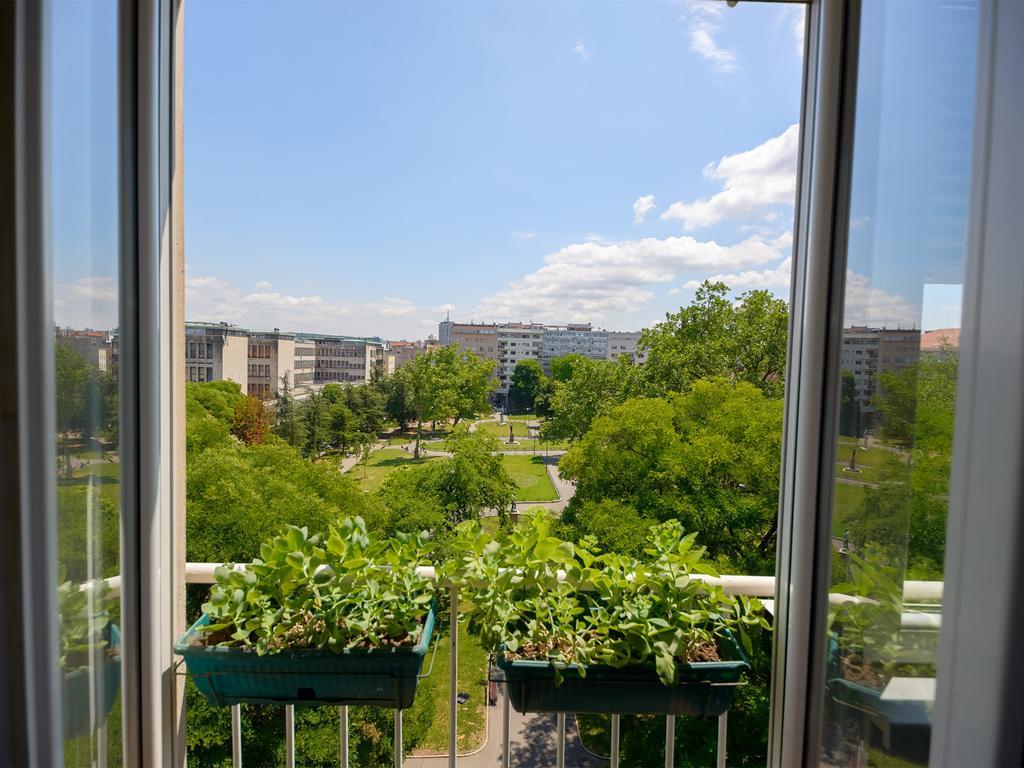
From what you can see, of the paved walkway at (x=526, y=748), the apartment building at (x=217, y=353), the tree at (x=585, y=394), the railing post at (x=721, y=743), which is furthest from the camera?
the tree at (x=585, y=394)

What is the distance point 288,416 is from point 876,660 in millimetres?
1645

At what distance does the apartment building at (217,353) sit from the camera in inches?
64.8

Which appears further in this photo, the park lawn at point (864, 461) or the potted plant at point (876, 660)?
the park lawn at point (864, 461)

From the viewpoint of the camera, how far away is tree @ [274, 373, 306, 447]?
178 centimetres

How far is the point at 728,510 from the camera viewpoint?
6.21 ft

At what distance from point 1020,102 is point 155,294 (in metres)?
1.56

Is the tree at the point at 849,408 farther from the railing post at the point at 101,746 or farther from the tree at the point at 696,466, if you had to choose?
the railing post at the point at 101,746

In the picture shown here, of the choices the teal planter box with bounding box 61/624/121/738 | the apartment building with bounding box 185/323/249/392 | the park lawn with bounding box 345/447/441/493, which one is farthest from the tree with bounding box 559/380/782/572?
the teal planter box with bounding box 61/624/121/738

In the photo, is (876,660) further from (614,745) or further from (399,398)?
(399,398)

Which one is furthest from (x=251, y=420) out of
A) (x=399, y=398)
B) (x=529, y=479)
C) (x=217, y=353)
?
(x=529, y=479)

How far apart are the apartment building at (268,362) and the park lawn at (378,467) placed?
0.37m

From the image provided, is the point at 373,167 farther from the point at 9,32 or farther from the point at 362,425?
the point at 9,32

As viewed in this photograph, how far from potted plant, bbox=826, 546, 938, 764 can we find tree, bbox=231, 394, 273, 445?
64.9 inches

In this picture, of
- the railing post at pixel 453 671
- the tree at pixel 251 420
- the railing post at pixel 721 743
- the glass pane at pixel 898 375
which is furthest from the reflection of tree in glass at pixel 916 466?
the tree at pixel 251 420
